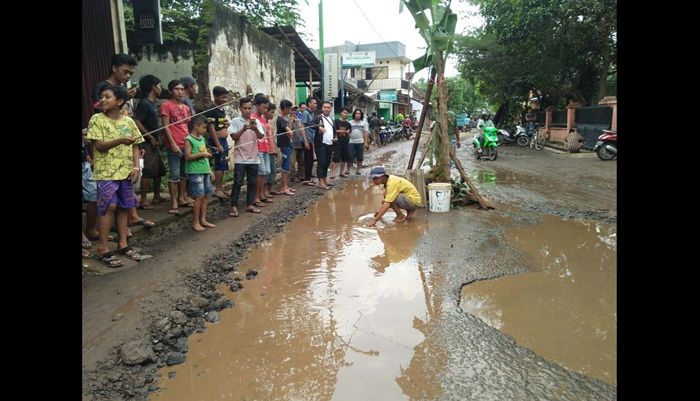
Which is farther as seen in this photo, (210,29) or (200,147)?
(210,29)

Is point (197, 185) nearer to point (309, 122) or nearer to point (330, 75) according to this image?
point (309, 122)

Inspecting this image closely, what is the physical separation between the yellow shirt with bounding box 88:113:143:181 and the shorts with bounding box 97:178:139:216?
0.17 ft

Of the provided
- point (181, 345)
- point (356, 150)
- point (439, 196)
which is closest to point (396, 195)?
point (439, 196)

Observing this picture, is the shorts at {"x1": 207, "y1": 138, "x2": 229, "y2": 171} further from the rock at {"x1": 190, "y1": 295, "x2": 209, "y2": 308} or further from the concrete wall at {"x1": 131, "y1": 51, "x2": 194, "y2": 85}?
the rock at {"x1": 190, "y1": 295, "x2": 209, "y2": 308}

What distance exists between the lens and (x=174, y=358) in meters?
2.70

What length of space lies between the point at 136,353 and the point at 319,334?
1.12 m

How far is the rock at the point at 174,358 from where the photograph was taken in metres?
2.67

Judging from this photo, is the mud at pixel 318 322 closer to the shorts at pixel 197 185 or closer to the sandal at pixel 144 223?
the sandal at pixel 144 223
